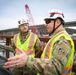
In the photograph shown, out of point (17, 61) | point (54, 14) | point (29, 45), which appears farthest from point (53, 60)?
point (29, 45)

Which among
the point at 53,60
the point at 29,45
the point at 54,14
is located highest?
the point at 54,14

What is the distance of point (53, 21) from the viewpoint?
2.44 meters

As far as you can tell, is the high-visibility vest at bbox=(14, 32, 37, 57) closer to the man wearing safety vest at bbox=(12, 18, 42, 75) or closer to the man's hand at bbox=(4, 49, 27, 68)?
the man wearing safety vest at bbox=(12, 18, 42, 75)

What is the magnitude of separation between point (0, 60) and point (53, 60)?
180 centimetres

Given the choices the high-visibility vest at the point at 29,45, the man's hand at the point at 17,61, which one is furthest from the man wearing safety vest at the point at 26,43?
the man's hand at the point at 17,61

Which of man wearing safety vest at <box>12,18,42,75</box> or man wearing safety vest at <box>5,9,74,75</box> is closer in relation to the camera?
man wearing safety vest at <box>5,9,74,75</box>

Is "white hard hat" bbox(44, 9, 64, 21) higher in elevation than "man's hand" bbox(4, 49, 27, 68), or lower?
higher

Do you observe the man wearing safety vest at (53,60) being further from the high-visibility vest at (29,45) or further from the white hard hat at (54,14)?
the high-visibility vest at (29,45)

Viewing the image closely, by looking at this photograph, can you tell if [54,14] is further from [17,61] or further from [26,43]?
[26,43]

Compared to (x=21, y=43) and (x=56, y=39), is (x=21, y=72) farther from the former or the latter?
(x=56, y=39)

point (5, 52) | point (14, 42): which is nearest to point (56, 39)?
point (14, 42)

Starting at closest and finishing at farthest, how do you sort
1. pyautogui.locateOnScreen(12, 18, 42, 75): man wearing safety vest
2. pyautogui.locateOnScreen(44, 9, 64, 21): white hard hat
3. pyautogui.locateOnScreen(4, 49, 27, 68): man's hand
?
1. pyautogui.locateOnScreen(4, 49, 27, 68): man's hand
2. pyautogui.locateOnScreen(44, 9, 64, 21): white hard hat
3. pyautogui.locateOnScreen(12, 18, 42, 75): man wearing safety vest

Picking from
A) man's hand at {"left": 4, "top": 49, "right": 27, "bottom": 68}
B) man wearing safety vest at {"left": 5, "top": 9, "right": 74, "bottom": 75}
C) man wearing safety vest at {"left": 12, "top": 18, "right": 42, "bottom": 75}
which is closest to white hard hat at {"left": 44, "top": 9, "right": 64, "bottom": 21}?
man wearing safety vest at {"left": 5, "top": 9, "right": 74, "bottom": 75}

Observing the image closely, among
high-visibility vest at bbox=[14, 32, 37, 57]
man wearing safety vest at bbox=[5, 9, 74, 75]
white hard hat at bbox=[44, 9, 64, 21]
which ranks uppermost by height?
white hard hat at bbox=[44, 9, 64, 21]
